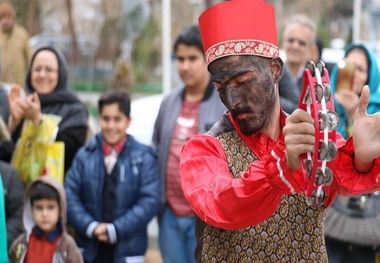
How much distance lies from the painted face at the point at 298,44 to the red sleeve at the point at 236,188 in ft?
11.7

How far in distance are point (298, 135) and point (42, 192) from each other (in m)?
2.85

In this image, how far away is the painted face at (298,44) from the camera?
6.25 meters

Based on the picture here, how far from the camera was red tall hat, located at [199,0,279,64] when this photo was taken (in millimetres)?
2801

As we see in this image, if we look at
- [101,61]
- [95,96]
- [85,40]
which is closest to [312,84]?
[95,96]

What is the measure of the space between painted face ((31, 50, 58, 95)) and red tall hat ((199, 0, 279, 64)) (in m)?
2.68

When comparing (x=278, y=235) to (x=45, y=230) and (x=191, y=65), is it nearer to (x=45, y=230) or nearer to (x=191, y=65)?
(x=45, y=230)

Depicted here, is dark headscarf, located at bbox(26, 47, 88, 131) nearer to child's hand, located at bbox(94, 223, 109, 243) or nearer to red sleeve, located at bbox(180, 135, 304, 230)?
child's hand, located at bbox(94, 223, 109, 243)

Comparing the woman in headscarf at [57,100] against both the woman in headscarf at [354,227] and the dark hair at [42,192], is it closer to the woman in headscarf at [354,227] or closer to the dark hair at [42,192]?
the dark hair at [42,192]

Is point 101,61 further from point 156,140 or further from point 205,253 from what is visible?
point 205,253

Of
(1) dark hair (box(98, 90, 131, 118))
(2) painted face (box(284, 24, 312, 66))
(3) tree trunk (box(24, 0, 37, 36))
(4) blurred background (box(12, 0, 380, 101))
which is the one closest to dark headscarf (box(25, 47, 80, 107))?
(1) dark hair (box(98, 90, 131, 118))

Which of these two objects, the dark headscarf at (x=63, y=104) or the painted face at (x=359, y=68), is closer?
the painted face at (x=359, y=68)

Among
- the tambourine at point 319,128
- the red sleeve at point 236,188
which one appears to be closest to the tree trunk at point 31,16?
the red sleeve at point 236,188

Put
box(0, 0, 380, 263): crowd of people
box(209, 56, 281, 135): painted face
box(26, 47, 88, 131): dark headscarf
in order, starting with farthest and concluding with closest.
→ box(26, 47, 88, 131): dark headscarf → box(0, 0, 380, 263): crowd of people → box(209, 56, 281, 135): painted face

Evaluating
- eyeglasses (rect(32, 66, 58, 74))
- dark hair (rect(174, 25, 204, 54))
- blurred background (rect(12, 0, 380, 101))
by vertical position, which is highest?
blurred background (rect(12, 0, 380, 101))
